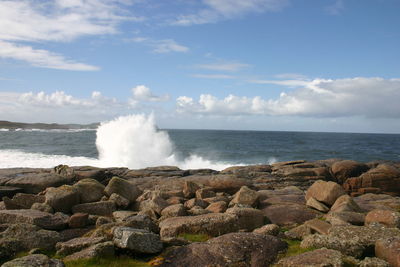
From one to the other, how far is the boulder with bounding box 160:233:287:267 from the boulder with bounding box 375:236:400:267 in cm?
249

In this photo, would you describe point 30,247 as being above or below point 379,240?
below

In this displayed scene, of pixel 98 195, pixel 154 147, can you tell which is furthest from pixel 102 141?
pixel 98 195

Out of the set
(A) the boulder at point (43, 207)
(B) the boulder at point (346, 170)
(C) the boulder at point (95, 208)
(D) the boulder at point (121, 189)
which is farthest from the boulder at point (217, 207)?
(B) the boulder at point (346, 170)

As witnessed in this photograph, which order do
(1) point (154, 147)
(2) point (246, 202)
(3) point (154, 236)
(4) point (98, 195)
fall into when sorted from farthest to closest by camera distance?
(1) point (154, 147) → (4) point (98, 195) → (2) point (246, 202) → (3) point (154, 236)

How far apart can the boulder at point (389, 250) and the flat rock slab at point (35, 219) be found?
35.4 ft

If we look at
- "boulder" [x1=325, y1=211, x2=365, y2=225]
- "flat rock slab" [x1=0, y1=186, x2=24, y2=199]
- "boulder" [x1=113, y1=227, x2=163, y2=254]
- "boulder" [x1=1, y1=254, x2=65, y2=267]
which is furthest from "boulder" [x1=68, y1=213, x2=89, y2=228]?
"flat rock slab" [x1=0, y1=186, x2=24, y2=199]

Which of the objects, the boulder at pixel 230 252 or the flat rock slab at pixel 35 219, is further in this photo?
the flat rock slab at pixel 35 219

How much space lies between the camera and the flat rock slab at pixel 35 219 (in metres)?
12.8

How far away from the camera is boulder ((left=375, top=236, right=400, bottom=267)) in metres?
8.98

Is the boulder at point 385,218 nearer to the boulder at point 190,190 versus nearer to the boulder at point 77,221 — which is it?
the boulder at point 190,190

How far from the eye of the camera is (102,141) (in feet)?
204

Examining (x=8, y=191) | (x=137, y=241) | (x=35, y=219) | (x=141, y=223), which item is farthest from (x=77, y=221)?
(x=8, y=191)

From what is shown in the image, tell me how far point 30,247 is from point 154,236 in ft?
12.9

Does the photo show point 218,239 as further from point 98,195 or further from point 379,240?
point 98,195
